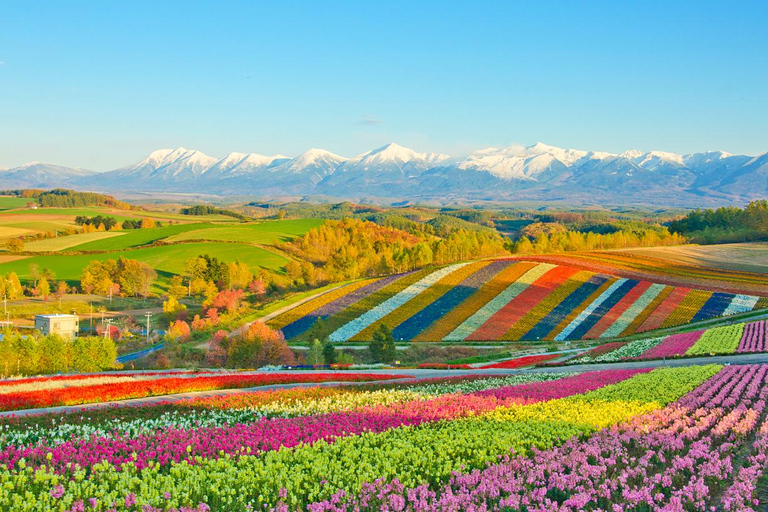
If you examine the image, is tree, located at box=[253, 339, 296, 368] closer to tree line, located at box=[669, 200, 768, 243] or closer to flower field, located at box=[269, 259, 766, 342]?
flower field, located at box=[269, 259, 766, 342]

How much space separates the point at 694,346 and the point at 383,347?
23.2 m

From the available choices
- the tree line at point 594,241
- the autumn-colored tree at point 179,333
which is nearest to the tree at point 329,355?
the autumn-colored tree at point 179,333

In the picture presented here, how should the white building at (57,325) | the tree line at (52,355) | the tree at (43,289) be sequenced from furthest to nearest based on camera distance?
the tree at (43,289) < the white building at (57,325) < the tree line at (52,355)

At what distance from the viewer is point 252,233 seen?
155625mm

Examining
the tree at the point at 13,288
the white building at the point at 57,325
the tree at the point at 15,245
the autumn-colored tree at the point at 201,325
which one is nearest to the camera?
the white building at the point at 57,325

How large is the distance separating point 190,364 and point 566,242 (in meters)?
94.3

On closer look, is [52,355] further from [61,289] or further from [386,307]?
[61,289]

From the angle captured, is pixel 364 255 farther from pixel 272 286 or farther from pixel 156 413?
pixel 156 413

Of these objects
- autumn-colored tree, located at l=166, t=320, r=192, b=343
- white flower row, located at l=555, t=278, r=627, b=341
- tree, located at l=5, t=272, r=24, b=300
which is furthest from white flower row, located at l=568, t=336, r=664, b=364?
tree, located at l=5, t=272, r=24, b=300

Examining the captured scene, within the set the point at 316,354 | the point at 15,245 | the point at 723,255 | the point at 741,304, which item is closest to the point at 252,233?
the point at 15,245

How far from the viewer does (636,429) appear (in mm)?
14617

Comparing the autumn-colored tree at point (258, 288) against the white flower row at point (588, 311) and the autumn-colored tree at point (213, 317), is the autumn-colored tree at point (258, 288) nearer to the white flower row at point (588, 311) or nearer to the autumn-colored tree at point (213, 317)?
the autumn-colored tree at point (213, 317)

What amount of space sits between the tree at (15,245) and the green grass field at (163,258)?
9217 mm

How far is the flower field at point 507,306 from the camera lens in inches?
2398
